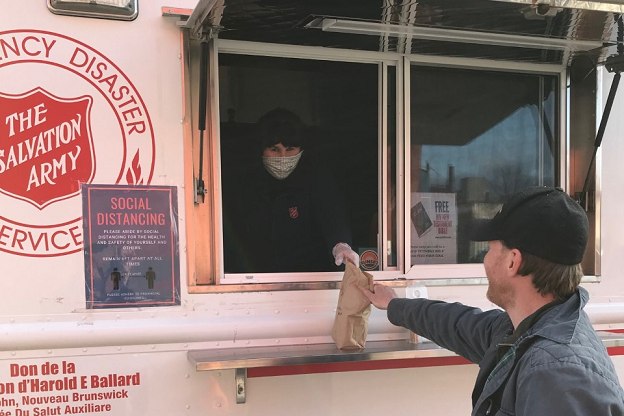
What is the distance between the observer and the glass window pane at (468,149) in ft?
8.18

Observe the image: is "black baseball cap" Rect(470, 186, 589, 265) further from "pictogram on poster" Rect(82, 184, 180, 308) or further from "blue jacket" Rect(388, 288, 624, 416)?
"pictogram on poster" Rect(82, 184, 180, 308)

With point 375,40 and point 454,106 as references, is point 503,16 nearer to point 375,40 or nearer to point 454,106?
point 375,40

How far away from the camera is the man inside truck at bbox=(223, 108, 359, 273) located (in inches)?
95.0

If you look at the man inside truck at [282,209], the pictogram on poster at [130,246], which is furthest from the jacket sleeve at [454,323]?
the pictogram on poster at [130,246]

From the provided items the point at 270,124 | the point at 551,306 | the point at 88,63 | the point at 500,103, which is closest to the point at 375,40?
the point at 270,124

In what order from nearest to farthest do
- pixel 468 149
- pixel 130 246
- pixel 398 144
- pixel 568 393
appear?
pixel 568 393, pixel 130 246, pixel 398 144, pixel 468 149

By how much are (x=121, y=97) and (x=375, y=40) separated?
3.32 feet

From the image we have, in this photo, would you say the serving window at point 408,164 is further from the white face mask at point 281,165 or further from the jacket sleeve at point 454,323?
the jacket sleeve at point 454,323

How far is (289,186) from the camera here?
2490 millimetres

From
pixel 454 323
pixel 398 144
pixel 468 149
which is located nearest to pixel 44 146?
pixel 398 144

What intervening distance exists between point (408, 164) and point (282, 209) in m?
0.62

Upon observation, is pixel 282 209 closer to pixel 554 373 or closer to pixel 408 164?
pixel 408 164

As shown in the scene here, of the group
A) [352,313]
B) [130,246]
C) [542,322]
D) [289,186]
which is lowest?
[352,313]

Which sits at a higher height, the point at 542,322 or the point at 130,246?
the point at 130,246
